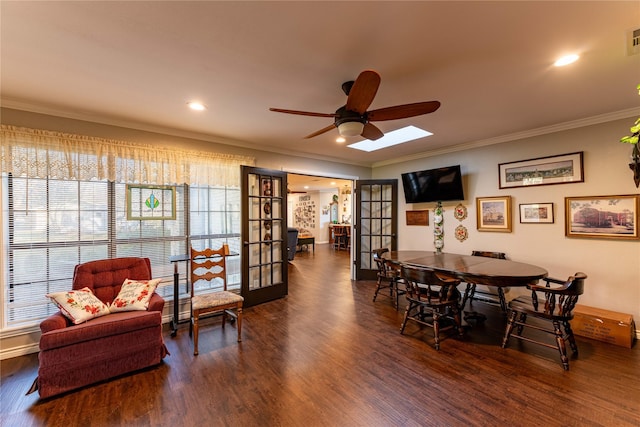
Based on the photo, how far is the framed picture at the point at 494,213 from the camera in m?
3.77

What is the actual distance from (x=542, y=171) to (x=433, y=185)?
1.43 meters

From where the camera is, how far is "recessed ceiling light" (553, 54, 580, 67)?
1.87m

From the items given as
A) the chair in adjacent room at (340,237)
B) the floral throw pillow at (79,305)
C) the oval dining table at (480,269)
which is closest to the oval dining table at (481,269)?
the oval dining table at (480,269)

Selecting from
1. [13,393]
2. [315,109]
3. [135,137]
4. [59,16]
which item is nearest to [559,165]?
[315,109]

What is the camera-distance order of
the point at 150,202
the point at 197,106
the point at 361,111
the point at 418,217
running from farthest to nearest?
1. the point at 418,217
2. the point at 150,202
3. the point at 197,106
4. the point at 361,111

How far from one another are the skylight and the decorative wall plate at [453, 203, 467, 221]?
1424mm

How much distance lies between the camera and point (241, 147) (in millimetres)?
4027

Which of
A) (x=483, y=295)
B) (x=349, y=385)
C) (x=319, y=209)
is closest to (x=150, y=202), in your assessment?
(x=349, y=385)

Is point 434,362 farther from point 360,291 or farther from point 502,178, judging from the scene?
point 502,178

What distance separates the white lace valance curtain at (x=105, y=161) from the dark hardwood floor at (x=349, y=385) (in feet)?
6.21

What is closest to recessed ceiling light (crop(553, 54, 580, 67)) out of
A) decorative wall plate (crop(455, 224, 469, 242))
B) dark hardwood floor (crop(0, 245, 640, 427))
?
dark hardwood floor (crop(0, 245, 640, 427))

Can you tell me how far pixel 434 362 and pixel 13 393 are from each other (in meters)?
3.47

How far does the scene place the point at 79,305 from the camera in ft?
7.47

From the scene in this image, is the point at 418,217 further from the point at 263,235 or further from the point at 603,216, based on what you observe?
the point at 263,235
